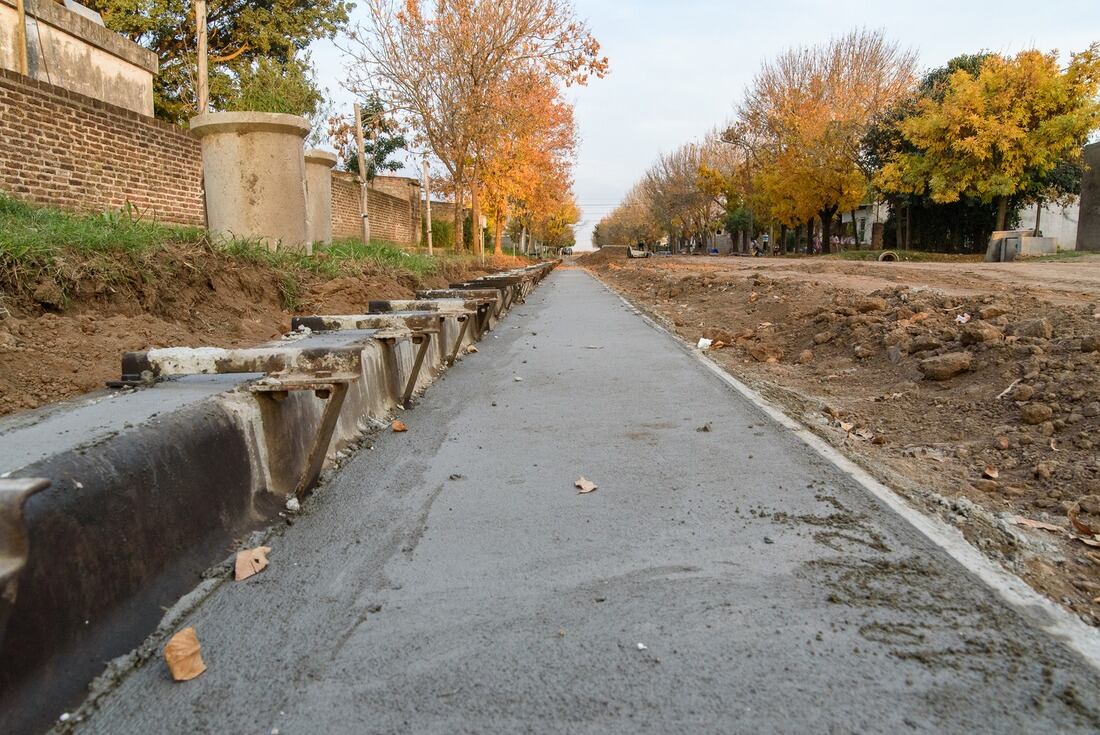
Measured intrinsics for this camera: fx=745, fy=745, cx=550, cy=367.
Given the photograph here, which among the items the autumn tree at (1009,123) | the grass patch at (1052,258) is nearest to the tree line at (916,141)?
the autumn tree at (1009,123)

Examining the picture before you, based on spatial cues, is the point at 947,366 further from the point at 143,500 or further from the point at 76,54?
the point at 76,54

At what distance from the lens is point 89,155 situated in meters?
12.2

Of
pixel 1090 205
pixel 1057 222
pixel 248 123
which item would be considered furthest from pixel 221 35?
pixel 1057 222

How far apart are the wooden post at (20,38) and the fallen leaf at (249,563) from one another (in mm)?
15876

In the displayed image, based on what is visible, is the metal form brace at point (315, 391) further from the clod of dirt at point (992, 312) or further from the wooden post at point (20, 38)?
the wooden post at point (20, 38)

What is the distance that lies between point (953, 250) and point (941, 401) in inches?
1311

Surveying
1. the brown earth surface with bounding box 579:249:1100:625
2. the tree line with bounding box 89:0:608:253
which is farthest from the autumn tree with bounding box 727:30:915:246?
the brown earth surface with bounding box 579:249:1100:625

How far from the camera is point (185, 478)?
291cm

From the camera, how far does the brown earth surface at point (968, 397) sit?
3.45 metres

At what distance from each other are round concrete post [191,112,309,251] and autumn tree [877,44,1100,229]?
83.6 feet

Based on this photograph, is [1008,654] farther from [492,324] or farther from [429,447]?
[492,324]

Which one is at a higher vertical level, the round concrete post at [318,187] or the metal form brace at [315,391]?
the round concrete post at [318,187]

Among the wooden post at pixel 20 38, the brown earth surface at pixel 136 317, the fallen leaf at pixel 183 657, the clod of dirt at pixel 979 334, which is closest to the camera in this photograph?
the fallen leaf at pixel 183 657

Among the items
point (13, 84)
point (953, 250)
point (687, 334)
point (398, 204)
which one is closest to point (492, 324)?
point (687, 334)
